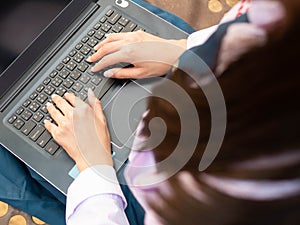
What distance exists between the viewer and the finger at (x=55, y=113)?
2.20 ft

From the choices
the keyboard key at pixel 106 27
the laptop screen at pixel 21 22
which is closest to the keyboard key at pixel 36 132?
the laptop screen at pixel 21 22

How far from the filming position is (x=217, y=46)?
49cm

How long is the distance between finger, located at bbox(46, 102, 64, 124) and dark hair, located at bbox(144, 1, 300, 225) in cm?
26

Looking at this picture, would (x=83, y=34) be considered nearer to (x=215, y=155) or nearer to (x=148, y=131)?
(x=148, y=131)

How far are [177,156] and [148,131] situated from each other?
0.11m

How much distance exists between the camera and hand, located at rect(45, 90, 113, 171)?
65 cm

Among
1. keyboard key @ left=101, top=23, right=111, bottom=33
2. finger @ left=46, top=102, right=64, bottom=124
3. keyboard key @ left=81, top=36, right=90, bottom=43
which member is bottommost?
finger @ left=46, top=102, right=64, bottom=124

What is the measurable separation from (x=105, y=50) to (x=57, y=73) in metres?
0.09

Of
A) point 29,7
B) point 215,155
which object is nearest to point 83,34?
point 29,7

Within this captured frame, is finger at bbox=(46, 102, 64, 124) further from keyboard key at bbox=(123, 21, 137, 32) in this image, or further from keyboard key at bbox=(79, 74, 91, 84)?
keyboard key at bbox=(123, 21, 137, 32)

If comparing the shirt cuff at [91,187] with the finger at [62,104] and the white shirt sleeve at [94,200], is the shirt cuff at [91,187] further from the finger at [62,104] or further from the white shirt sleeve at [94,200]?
the finger at [62,104]

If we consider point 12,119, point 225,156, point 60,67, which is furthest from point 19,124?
point 225,156

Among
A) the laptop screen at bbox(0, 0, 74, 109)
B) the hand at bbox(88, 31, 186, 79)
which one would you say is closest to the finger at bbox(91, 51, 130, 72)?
the hand at bbox(88, 31, 186, 79)

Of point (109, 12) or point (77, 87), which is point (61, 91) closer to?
point (77, 87)
